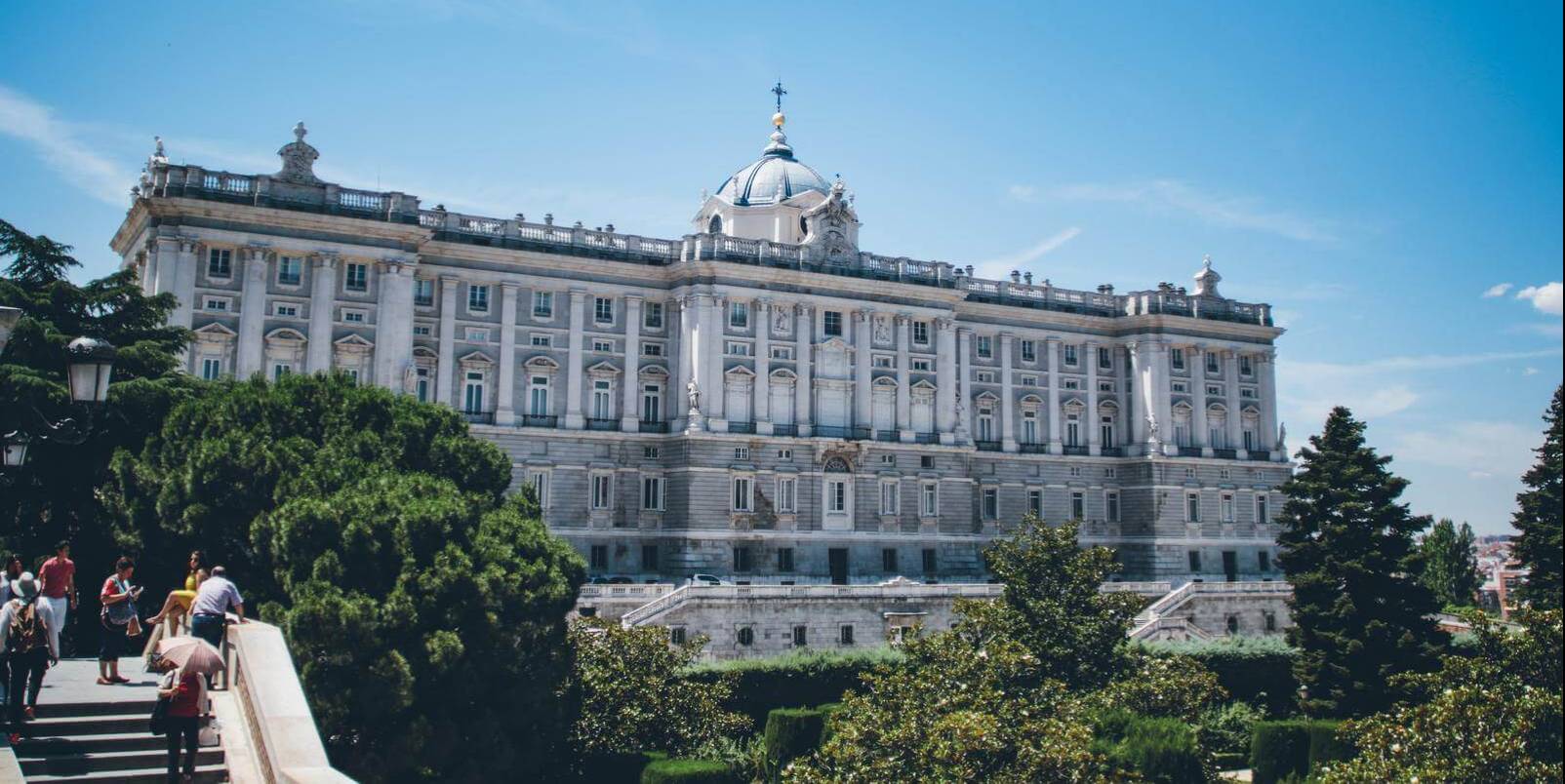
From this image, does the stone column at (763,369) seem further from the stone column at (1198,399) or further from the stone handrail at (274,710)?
the stone handrail at (274,710)

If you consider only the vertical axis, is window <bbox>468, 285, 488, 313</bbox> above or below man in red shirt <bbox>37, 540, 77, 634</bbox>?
above

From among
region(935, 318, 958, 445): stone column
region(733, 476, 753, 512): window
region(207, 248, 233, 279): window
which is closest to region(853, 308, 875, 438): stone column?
region(935, 318, 958, 445): stone column

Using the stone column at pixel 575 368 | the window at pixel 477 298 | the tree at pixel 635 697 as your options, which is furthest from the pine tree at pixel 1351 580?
the window at pixel 477 298

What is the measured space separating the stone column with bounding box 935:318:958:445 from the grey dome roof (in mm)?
9634

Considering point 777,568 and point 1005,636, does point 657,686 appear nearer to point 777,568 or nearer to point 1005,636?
point 1005,636

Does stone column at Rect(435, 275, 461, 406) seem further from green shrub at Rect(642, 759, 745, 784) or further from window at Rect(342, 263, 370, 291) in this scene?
green shrub at Rect(642, 759, 745, 784)

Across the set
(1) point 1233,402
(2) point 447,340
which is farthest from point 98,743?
(1) point 1233,402

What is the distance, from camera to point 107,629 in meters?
18.8

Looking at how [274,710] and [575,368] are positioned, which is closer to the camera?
[274,710]

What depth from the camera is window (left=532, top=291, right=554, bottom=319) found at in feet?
189

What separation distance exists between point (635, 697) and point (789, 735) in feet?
17.5

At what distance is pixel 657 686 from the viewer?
34.1 meters

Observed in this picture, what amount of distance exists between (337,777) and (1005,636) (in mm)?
26453

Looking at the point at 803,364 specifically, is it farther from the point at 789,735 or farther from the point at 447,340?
the point at 789,735
